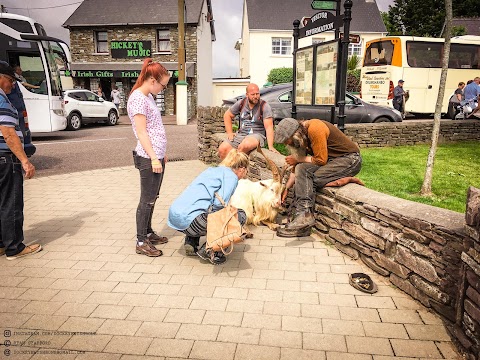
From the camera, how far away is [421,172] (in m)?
7.18

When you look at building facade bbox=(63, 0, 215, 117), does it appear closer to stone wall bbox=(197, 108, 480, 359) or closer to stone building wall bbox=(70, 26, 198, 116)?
stone building wall bbox=(70, 26, 198, 116)

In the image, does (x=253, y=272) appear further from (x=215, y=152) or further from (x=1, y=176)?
(x=215, y=152)

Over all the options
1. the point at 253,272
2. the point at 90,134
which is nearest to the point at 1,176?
the point at 253,272

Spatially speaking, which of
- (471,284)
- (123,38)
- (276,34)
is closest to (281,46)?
(276,34)

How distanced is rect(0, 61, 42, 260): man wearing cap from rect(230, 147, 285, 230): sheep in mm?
2460

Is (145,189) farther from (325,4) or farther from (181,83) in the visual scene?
(181,83)

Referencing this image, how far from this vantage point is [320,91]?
7.17 meters

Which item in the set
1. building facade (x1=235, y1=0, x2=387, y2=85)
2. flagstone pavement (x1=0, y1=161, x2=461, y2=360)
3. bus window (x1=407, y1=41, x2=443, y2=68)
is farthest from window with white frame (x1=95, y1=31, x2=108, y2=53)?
flagstone pavement (x1=0, y1=161, x2=461, y2=360)

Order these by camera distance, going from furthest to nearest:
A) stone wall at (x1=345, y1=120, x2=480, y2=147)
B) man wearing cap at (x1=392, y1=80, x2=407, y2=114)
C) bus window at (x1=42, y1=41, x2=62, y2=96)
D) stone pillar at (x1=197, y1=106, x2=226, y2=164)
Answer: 1. man wearing cap at (x1=392, y1=80, x2=407, y2=114)
2. bus window at (x1=42, y1=41, x2=62, y2=96)
3. stone wall at (x1=345, y1=120, x2=480, y2=147)
4. stone pillar at (x1=197, y1=106, x2=226, y2=164)

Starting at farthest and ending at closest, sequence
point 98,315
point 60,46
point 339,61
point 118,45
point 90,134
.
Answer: point 118,45, point 90,134, point 60,46, point 339,61, point 98,315

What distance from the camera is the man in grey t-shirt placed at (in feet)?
19.4

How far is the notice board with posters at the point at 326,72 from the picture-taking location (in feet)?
21.7

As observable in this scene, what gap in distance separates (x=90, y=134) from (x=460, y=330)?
613 inches

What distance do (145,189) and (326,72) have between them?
169 inches
